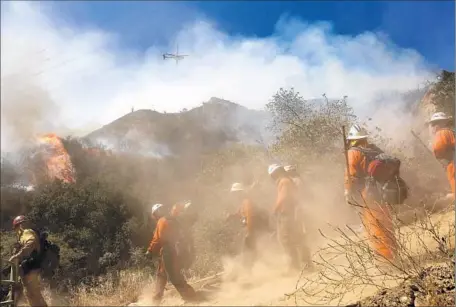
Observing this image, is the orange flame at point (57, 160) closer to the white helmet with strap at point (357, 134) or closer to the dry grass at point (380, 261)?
the white helmet with strap at point (357, 134)

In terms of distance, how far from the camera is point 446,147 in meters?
5.92

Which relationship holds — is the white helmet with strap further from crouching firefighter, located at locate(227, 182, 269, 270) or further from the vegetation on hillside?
the vegetation on hillside

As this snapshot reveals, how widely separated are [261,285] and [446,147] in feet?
11.4

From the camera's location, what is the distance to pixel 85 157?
2250 cm

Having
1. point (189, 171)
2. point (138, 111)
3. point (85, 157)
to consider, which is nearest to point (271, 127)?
point (189, 171)

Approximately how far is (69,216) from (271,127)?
Answer: 8075 millimetres

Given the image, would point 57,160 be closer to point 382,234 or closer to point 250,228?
point 250,228

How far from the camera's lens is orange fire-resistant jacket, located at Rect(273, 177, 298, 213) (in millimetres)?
7156

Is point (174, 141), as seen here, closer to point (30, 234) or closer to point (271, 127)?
point (271, 127)

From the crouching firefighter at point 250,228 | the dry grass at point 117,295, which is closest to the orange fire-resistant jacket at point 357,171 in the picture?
the crouching firefighter at point 250,228

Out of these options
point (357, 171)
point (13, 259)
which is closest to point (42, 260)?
point (13, 259)

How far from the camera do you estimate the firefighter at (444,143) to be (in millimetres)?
5862

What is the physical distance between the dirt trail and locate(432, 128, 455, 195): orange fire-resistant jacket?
2.37ft

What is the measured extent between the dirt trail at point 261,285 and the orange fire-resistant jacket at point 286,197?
1.05m
